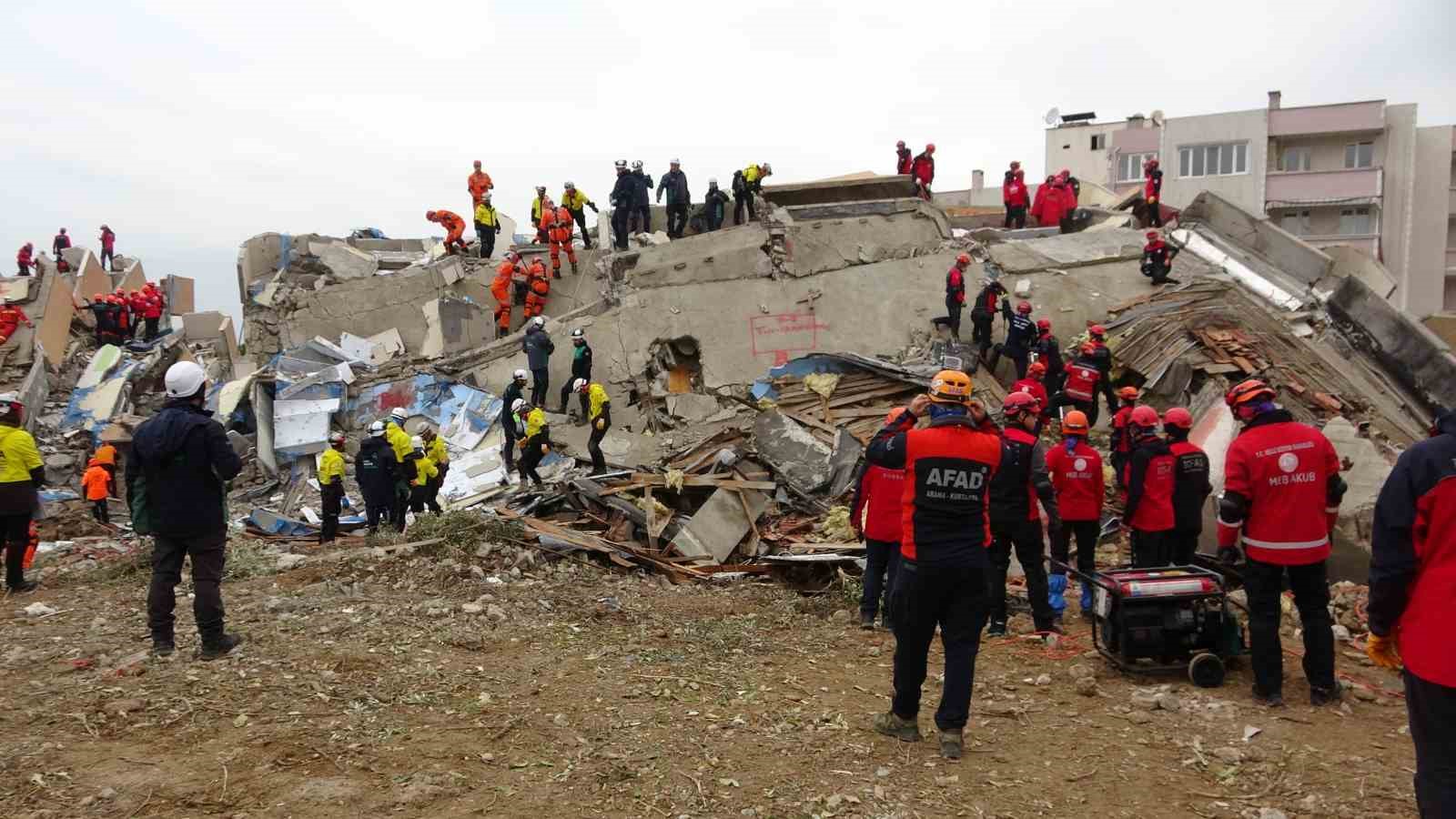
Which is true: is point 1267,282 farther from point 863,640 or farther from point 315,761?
point 315,761

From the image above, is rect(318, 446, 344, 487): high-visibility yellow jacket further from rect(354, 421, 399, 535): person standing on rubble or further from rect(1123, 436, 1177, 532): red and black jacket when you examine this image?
rect(1123, 436, 1177, 532): red and black jacket

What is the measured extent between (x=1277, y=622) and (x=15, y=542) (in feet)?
29.4

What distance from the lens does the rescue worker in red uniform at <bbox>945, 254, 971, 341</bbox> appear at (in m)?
14.4

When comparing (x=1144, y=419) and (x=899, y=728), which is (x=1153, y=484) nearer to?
(x=1144, y=419)

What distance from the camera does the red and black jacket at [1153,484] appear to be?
6395 millimetres

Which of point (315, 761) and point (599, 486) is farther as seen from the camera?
point (599, 486)

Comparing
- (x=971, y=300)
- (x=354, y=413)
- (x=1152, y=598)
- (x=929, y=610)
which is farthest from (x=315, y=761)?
(x=971, y=300)

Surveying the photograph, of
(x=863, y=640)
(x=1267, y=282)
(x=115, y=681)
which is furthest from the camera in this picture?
(x=1267, y=282)

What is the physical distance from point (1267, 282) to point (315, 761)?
1579cm

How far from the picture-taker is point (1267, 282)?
594 inches

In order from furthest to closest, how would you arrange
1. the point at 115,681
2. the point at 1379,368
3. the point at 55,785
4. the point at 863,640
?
the point at 1379,368
the point at 863,640
the point at 115,681
the point at 55,785

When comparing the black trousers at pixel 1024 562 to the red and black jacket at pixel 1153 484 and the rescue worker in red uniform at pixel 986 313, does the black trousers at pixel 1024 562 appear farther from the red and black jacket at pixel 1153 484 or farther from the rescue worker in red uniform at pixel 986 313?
the rescue worker in red uniform at pixel 986 313

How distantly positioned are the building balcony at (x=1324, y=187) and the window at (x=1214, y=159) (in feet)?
3.81

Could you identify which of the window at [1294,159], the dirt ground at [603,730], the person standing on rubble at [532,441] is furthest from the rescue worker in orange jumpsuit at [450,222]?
the window at [1294,159]
